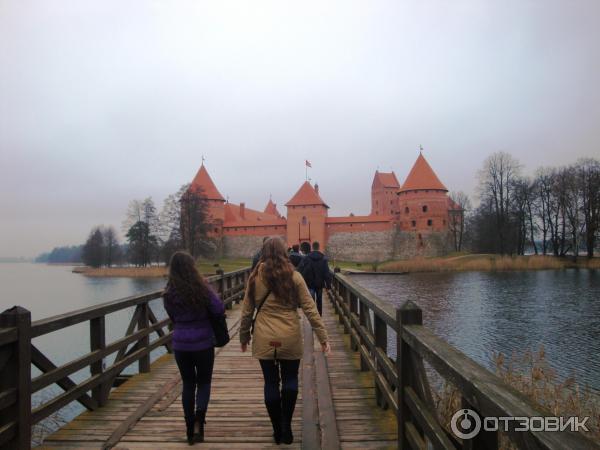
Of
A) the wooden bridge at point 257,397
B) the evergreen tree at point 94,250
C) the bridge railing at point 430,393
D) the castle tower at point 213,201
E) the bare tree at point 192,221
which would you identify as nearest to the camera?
the bridge railing at point 430,393

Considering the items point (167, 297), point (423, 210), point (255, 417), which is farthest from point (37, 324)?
point (423, 210)

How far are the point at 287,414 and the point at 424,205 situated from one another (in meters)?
42.8

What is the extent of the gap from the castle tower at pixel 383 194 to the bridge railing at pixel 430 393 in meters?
64.7

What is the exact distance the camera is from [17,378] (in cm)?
260

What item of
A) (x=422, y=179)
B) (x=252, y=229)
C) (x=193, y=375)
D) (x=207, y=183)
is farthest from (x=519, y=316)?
(x=207, y=183)

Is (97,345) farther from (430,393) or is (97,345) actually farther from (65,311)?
(65,311)

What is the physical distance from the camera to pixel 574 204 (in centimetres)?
3594

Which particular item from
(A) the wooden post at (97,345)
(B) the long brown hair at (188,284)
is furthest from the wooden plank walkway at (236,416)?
(B) the long brown hair at (188,284)

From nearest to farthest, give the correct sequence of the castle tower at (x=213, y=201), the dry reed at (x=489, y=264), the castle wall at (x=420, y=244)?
the dry reed at (x=489, y=264) < the castle wall at (x=420, y=244) < the castle tower at (x=213, y=201)

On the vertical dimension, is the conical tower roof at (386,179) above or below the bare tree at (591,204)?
above

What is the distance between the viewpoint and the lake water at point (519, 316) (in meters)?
10.1

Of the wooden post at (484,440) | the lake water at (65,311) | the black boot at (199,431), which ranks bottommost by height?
the lake water at (65,311)

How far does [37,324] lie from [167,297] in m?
0.80

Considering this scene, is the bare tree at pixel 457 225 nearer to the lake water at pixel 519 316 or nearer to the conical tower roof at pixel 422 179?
the conical tower roof at pixel 422 179
